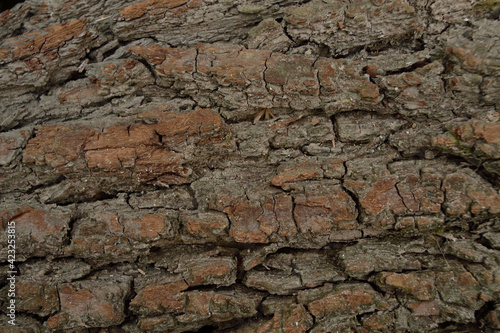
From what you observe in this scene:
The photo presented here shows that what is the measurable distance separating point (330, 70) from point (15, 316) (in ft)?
14.2

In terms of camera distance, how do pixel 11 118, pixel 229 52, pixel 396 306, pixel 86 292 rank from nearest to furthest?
pixel 396 306, pixel 86 292, pixel 229 52, pixel 11 118

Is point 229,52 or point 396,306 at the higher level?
point 229,52

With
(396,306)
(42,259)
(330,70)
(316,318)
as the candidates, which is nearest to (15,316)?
(42,259)


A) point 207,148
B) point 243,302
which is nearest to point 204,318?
point 243,302

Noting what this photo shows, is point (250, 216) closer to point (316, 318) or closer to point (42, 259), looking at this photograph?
point (316, 318)

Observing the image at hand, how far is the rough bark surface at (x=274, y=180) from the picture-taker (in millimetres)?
3242

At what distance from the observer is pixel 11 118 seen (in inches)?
159

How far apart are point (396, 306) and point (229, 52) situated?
10.4 ft

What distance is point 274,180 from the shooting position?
136 inches

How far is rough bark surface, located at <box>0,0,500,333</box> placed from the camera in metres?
3.24

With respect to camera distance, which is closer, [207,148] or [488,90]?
[488,90]

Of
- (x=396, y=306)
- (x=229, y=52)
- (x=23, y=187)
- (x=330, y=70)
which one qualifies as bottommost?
(x=396, y=306)

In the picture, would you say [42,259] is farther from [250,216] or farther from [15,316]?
[250,216]

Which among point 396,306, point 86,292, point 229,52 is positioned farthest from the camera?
point 229,52
